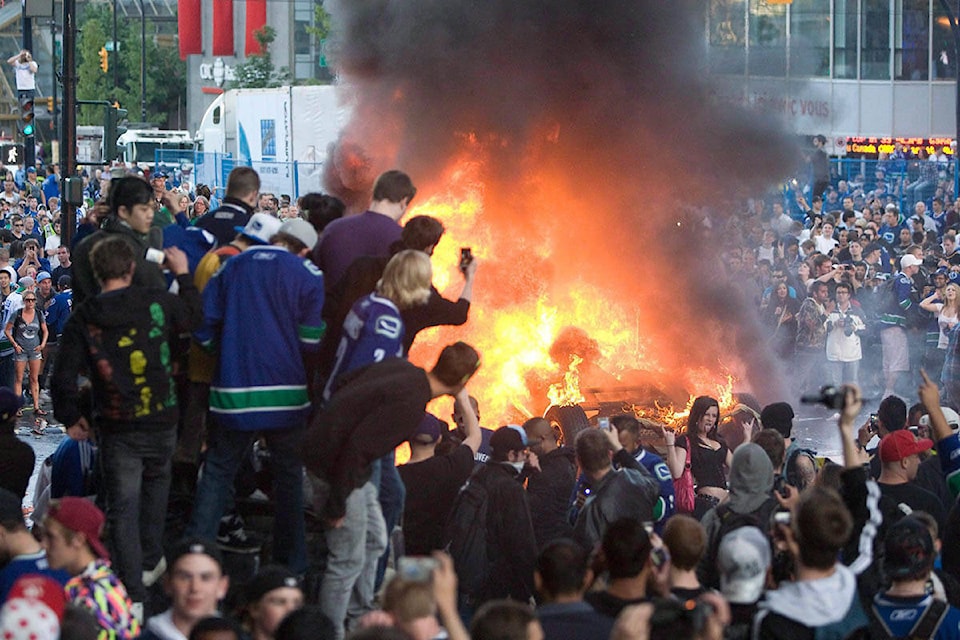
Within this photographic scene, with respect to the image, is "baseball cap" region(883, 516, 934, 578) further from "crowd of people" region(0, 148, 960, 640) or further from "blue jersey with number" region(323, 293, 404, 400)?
"blue jersey with number" region(323, 293, 404, 400)

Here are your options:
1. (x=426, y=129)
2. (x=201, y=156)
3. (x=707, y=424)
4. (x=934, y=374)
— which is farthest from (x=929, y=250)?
(x=201, y=156)

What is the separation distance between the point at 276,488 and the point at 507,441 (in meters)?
1.31

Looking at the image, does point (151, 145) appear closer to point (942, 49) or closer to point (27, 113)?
point (27, 113)

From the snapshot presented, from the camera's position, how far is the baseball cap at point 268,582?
4.98 meters

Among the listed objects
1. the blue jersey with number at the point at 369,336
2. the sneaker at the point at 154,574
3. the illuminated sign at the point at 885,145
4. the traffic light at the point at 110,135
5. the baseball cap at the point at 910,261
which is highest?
the illuminated sign at the point at 885,145

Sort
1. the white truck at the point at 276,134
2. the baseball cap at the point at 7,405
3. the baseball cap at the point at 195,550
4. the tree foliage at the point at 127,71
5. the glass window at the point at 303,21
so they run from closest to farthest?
the baseball cap at the point at 195,550, the baseball cap at the point at 7,405, the white truck at the point at 276,134, the glass window at the point at 303,21, the tree foliage at the point at 127,71

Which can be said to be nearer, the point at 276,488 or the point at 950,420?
the point at 276,488

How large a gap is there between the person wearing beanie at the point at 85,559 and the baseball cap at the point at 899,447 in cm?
365

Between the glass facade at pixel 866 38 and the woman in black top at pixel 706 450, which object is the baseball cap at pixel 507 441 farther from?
the glass facade at pixel 866 38

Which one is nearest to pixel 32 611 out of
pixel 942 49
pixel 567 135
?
pixel 567 135

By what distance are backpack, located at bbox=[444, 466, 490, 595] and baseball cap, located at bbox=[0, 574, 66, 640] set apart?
8.71 ft

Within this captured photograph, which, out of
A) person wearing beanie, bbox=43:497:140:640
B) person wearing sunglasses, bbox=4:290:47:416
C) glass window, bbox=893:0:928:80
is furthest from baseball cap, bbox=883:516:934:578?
glass window, bbox=893:0:928:80

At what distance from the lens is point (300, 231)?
6570 mm

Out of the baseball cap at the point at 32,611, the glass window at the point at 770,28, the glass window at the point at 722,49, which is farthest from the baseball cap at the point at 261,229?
the glass window at the point at 770,28
